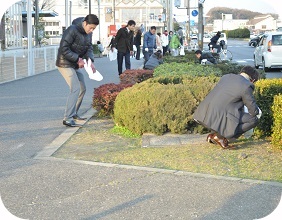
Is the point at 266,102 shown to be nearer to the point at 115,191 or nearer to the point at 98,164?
the point at 98,164

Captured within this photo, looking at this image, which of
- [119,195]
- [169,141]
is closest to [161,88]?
[169,141]

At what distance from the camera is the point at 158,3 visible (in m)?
88.4

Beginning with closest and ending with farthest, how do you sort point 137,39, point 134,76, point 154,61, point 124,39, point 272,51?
1. point 134,76
2. point 154,61
3. point 124,39
4. point 137,39
5. point 272,51

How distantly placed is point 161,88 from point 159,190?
2.93 metres

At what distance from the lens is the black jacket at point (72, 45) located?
8.57 m

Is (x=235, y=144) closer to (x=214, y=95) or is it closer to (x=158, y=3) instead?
(x=214, y=95)

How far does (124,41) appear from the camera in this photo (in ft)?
49.9

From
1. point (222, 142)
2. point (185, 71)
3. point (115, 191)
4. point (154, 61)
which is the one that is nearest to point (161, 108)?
point (222, 142)

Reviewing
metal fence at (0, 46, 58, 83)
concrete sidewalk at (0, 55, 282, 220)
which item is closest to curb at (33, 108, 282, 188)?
concrete sidewalk at (0, 55, 282, 220)

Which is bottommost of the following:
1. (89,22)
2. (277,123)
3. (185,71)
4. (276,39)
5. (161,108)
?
(277,123)

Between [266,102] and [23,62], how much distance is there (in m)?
13.3

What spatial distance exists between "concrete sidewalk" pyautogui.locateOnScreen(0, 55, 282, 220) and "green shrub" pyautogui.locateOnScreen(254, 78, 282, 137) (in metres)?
2.19

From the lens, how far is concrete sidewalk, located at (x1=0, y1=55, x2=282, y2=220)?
15.6ft

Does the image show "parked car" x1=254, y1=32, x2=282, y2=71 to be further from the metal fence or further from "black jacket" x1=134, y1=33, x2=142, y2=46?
the metal fence
